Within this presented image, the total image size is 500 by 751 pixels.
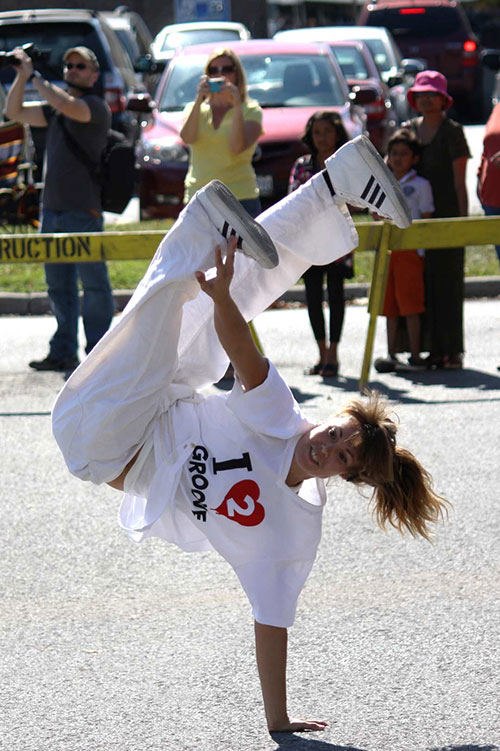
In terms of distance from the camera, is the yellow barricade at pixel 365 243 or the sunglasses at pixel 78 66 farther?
the sunglasses at pixel 78 66

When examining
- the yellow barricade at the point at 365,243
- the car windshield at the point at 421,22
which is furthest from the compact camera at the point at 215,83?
the car windshield at the point at 421,22

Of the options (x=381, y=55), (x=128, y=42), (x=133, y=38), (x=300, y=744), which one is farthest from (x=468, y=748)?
(x=133, y=38)

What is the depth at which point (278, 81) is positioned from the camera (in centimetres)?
1403

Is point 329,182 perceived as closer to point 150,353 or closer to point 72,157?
point 150,353

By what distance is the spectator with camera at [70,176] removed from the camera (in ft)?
27.6

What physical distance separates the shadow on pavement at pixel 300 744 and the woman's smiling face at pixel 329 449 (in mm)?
819

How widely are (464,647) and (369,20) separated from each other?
24410mm

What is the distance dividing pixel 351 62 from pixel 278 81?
11.8 feet

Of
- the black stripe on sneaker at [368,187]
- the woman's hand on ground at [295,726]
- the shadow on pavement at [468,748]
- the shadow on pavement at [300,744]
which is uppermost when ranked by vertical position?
the black stripe on sneaker at [368,187]

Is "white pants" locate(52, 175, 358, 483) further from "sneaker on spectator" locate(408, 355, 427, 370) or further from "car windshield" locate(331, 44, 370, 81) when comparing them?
"car windshield" locate(331, 44, 370, 81)

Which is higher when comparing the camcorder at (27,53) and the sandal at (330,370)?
the camcorder at (27,53)

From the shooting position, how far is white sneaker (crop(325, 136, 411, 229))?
4020 millimetres

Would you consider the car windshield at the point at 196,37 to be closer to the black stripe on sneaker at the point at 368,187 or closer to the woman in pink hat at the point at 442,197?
the woman in pink hat at the point at 442,197

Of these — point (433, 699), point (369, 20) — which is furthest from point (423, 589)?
point (369, 20)
